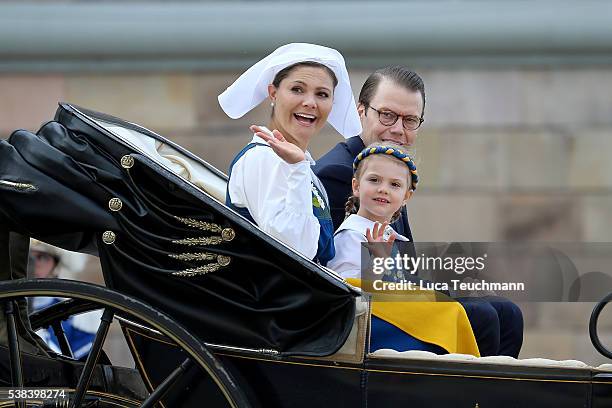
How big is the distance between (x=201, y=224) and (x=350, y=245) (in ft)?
1.73

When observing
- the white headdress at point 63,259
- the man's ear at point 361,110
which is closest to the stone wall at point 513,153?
the white headdress at point 63,259

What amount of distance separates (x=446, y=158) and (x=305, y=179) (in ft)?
13.7

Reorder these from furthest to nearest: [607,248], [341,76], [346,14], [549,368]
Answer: [346,14], [607,248], [341,76], [549,368]

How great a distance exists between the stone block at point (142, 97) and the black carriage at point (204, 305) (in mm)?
4191

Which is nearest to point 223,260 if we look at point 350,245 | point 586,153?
point 350,245

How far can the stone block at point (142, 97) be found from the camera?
7.54 m

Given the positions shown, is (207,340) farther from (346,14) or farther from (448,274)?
(346,14)

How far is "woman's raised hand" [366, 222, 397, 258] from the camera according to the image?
3.41 m

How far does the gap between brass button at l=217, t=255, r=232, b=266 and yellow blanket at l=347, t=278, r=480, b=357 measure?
34 cm

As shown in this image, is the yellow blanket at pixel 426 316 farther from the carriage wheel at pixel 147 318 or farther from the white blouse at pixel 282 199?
the carriage wheel at pixel 147 318

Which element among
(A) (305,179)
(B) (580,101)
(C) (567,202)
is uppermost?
(B) (580,101)

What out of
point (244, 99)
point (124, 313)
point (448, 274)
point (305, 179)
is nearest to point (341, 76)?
point (244, 99)

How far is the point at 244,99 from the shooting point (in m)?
3.75

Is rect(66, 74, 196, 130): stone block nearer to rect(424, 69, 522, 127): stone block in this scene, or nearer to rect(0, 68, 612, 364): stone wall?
rect(0, 68, 612, 364): stone wall
